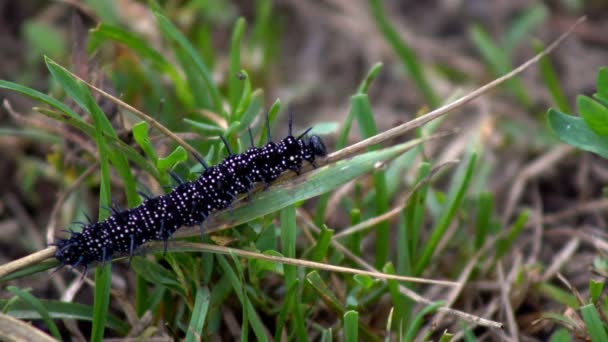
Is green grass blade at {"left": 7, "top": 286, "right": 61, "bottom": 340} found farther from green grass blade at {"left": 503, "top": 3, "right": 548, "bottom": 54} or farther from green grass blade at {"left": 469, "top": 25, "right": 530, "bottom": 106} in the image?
green grass blade at {"left": 503, "top": 3, "right": 548, "bottom": 54}

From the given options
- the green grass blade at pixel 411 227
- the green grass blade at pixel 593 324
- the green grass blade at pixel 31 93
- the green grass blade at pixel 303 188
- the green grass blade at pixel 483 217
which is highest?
the green grass blade at pixel 31 93

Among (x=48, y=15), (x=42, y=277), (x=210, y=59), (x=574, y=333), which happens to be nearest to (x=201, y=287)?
(x=42, y=277)

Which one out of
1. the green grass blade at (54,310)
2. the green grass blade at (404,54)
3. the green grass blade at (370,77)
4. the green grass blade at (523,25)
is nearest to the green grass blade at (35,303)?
the green grass blade at (54,310)

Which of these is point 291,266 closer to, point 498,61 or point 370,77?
point 370,77

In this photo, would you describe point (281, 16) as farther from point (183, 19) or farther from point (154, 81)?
point (154, 81)

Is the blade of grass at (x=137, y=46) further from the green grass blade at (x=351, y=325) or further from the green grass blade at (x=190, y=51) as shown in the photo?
the green grass blade at (x=351, y=325)

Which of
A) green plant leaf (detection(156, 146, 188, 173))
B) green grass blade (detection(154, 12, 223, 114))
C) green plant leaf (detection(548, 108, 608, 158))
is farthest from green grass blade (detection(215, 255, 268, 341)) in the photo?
green plant leaf (detection(548, 108, 608, 158))

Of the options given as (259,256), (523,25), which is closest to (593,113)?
(259,256)
